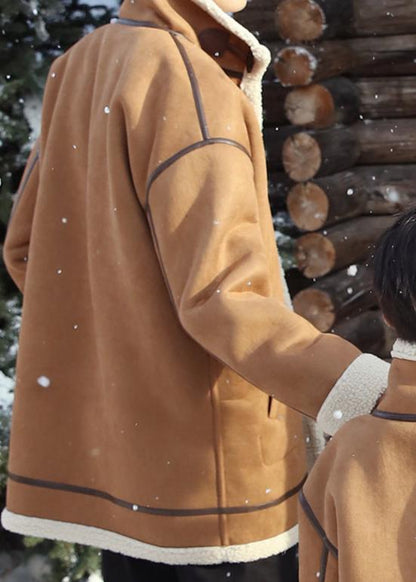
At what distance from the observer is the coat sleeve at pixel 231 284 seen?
1.73 meters

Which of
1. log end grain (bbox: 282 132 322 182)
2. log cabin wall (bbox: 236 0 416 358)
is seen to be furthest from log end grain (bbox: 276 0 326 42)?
log end grain (bbox: 282 132 322 182)

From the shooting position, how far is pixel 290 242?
4676 millimetres

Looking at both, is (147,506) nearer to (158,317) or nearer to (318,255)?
(158,317)

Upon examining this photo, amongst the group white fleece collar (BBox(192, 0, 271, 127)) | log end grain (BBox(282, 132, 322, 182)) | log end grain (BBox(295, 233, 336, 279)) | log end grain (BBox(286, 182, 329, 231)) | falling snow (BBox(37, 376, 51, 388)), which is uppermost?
white fleece collar (BBox(192, 0, 271, 127))

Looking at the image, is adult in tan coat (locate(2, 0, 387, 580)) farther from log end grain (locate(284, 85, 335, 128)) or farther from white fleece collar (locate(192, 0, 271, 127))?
log end grain (locate(284, 85, 335, 128))

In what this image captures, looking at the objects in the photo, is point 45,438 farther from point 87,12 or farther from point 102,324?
point 87,12

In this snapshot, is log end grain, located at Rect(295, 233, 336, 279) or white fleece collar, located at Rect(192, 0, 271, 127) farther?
log end grain, located at Rect(295, 233, 336, 279)

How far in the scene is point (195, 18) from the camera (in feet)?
6.78

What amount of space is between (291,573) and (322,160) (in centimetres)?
293

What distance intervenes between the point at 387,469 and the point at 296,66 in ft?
11.2

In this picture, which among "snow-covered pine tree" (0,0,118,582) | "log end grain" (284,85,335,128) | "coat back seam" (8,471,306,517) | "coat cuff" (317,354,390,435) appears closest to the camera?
"coat cuff" (317,354,390,435)

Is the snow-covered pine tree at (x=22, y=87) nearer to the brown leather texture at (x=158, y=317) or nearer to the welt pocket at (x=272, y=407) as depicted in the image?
the brown leather texture at (x=158, y=317)

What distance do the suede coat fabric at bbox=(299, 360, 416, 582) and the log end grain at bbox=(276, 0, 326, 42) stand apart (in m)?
3.38

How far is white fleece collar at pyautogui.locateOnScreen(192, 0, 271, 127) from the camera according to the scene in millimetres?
2016
